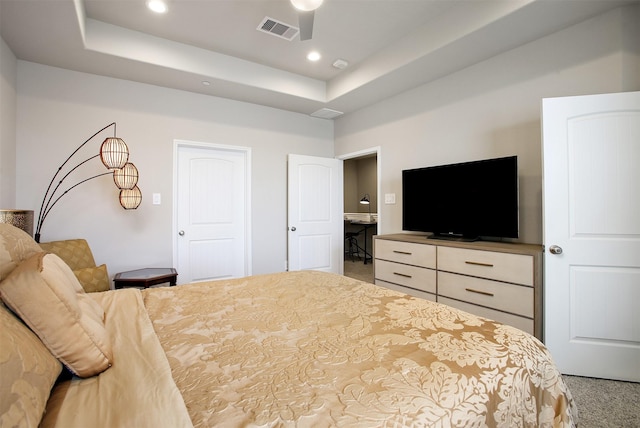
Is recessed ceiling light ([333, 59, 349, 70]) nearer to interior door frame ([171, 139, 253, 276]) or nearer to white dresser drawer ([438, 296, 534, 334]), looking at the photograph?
interior door frame ([171, 139, 253, 276])

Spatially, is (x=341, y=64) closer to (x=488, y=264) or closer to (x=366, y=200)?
(x=488, y=264)

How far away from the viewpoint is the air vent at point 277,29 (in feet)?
8.89

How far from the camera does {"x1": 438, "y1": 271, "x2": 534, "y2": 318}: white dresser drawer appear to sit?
2.21m

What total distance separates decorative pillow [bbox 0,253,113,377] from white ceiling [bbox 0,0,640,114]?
2.28 meters

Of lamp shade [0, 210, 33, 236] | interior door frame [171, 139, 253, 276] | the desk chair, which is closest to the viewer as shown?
lamp shade [0, 210, 33, 236]

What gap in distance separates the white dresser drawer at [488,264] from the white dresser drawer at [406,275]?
7.3 inches

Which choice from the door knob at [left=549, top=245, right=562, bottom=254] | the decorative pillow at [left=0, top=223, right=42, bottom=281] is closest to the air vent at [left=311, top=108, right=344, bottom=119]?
the door knob at [left=549, top=245, right=562, bottom=254]

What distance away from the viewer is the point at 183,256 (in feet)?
12.1

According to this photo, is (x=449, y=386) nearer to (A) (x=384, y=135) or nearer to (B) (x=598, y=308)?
(B) (x=598, y=308)

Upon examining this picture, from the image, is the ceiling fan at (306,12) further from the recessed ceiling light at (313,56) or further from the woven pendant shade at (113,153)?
the woven pendant shade at (113,153)

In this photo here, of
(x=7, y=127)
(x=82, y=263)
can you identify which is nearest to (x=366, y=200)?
(x=82, y=263)

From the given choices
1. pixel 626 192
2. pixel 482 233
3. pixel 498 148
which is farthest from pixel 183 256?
pixel 626 192

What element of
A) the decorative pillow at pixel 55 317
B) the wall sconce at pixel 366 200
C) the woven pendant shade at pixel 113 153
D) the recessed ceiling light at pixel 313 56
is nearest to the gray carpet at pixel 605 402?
the decorative pillow at pixel 55 317

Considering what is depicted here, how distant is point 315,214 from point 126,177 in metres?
2.49
